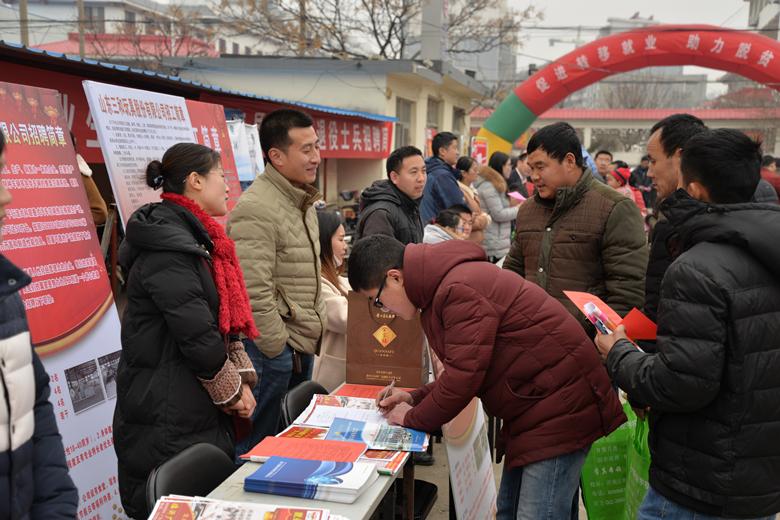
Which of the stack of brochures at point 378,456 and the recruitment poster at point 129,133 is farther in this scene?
the recruitment poster at point 129,133

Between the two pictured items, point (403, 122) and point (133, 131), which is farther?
point (403, 122)

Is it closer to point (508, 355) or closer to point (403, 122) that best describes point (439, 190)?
point (508, 355)

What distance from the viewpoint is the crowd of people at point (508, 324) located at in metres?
1.70

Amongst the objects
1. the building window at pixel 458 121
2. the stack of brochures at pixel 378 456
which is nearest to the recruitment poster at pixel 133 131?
the stack of brochures at pixel 378 456

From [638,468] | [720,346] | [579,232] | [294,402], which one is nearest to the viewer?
[720,346]

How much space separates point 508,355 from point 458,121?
18.0 m

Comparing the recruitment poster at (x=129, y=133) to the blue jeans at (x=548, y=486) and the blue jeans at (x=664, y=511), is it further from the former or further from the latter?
the blue jeans at (x=664, y=511)

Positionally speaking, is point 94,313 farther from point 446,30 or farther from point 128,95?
point 446,30

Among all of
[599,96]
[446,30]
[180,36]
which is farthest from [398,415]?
[599,96]

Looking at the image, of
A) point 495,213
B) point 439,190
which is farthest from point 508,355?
point 495,213

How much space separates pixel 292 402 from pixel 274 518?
0.94 metres

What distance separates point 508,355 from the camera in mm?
2070

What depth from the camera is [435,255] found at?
207cm

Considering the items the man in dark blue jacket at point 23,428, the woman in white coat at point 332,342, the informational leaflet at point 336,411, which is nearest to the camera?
the man in dark blue jacket at point 23,428
